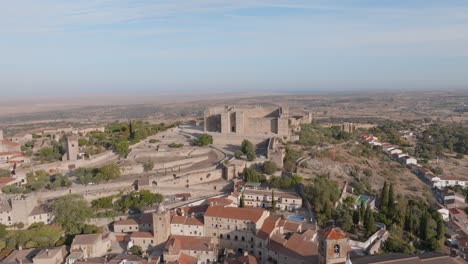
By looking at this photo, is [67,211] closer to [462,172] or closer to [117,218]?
[117,218]

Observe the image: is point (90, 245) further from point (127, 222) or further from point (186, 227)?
point (186, 227)

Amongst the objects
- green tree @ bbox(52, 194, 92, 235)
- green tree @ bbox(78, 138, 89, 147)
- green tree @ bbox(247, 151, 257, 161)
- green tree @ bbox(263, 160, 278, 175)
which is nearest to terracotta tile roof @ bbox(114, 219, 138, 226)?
green tree @ bbox(52, 194, 92, 235)

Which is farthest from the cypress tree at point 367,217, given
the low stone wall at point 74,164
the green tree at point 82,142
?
the green tree at point 82,142

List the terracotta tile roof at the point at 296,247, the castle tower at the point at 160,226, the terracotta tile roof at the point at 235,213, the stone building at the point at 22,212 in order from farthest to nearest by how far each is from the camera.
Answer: the stone building at the point at 22,212
the terracotta tile roof at the point at 235,213
the castle tower at the point at 160,226
the terracotta tile roof at the point at 296,247

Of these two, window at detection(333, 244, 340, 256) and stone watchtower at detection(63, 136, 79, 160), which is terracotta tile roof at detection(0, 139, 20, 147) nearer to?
stone watchtower at detection(63, 136, 79, 160)

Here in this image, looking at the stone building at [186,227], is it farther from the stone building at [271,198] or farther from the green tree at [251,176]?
the green tree at [251,176]

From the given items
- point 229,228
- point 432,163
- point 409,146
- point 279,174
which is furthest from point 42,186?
point 409,146
